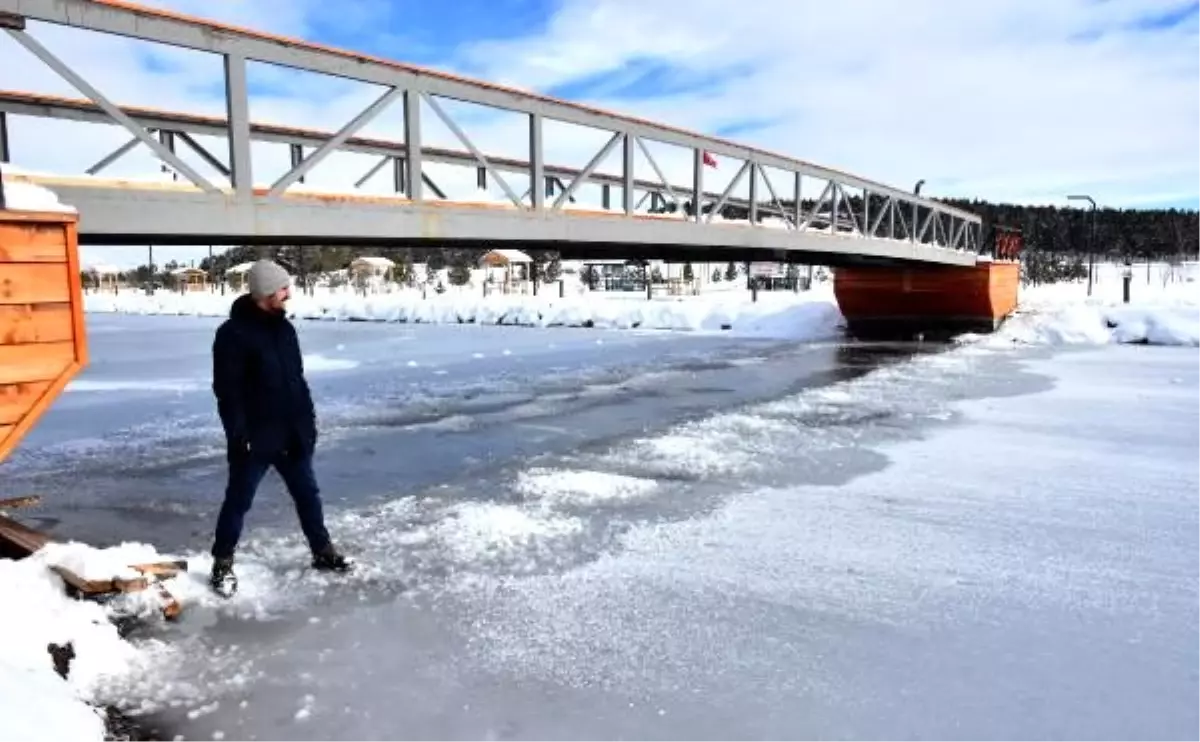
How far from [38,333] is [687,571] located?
3.71 meters

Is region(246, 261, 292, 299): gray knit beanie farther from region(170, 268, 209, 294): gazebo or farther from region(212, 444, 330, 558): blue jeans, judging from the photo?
region(170, 268, 209, 294): gazebo

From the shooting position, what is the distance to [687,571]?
15.6 feet

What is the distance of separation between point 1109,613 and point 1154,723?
1117 millimetres

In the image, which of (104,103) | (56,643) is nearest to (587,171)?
(104,103)

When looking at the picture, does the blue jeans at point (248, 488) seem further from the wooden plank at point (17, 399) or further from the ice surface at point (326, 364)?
the ice surface at point (326, 364)

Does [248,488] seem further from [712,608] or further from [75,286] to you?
[712,608]

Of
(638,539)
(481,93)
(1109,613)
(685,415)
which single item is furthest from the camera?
(685,415)


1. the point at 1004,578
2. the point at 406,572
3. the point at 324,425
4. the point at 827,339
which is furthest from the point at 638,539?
the point at 827,339

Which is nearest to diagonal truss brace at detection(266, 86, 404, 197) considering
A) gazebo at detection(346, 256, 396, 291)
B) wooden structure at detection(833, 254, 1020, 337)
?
wooden structure at detection(833, 254, 1020, 337)

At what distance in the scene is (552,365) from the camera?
16922mm

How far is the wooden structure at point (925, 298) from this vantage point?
24.0m

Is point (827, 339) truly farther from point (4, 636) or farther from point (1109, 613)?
point (4, 636)

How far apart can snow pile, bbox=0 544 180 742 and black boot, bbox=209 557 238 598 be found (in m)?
0.33

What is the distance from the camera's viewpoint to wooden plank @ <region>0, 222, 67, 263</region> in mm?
4129
